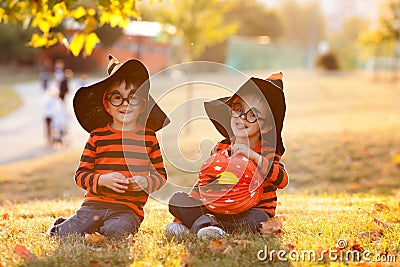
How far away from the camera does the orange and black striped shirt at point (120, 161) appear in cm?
467

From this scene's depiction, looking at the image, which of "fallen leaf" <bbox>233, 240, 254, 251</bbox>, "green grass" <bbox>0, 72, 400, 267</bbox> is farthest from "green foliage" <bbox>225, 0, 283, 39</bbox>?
"fallen leaf" <bbox>233, 240, 254, 251</bbox>

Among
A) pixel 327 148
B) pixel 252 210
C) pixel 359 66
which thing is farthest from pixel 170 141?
pixel 359 66

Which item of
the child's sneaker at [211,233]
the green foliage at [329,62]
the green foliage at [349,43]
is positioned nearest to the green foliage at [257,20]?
the green foliage at [329,62]

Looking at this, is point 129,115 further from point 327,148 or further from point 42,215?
point 327,148

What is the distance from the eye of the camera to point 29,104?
26.1 meters

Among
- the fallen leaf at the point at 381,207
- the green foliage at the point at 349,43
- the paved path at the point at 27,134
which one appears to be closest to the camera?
the fallen leaf at the point at 381,207

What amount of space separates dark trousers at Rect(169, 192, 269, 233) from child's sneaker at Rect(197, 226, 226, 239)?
0.15 metres

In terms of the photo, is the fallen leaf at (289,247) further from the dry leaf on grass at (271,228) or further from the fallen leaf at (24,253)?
the fallen leaf at (24,253)

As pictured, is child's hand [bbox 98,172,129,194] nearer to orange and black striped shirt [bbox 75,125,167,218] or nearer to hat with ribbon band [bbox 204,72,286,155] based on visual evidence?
orange and black striped shirt [bbox 75,125,167,218]

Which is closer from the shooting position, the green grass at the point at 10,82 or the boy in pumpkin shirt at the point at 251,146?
the boy in pumpkin shirt at the point at 251,146

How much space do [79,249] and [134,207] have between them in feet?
2.49

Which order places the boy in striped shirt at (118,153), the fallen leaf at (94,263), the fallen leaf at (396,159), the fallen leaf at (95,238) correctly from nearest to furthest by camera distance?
the fallen leaf at (94,263), the fallen leaf at (95,238), the boy in striped shirt at (118,153), the fallen leaf at (396,159)

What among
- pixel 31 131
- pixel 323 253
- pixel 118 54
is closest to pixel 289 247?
pixel 323 253

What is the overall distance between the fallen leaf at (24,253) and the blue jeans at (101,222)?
539 millimetres
